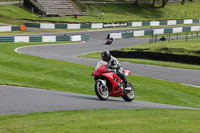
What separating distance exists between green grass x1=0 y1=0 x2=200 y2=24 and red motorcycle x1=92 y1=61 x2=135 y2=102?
1884 inches

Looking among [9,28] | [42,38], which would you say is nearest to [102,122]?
[42,38]

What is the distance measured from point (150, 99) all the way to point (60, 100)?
569 centimetres

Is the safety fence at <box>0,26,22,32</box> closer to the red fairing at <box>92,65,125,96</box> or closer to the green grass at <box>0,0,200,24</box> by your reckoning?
the green grass at <box>0,0,200,24</box>

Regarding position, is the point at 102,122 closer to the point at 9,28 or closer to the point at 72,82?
the point at 72,82

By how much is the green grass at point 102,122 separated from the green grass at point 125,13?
51031 millimetres

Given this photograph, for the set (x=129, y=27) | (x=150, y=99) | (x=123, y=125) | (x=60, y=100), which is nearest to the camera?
(x=123, y=125)

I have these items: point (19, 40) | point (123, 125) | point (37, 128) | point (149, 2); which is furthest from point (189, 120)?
point (149, 2)

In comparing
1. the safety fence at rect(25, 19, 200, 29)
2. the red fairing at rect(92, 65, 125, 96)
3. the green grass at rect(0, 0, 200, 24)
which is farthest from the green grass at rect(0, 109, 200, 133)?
the green grass at rect(0, 0, 200, 24)

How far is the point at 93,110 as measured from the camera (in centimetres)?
1235

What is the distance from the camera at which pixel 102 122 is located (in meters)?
10.5

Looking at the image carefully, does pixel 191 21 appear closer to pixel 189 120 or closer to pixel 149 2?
pixel 149 2

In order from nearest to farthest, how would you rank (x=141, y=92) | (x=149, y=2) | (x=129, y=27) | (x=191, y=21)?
(x=141, y=92) < (x=129, y=27) < (x=191, y=21) < (x=149, y=2)

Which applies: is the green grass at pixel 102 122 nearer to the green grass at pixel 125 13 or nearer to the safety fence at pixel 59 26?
the safety fence at pixel 59 26

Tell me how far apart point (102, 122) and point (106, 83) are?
4.47 m
